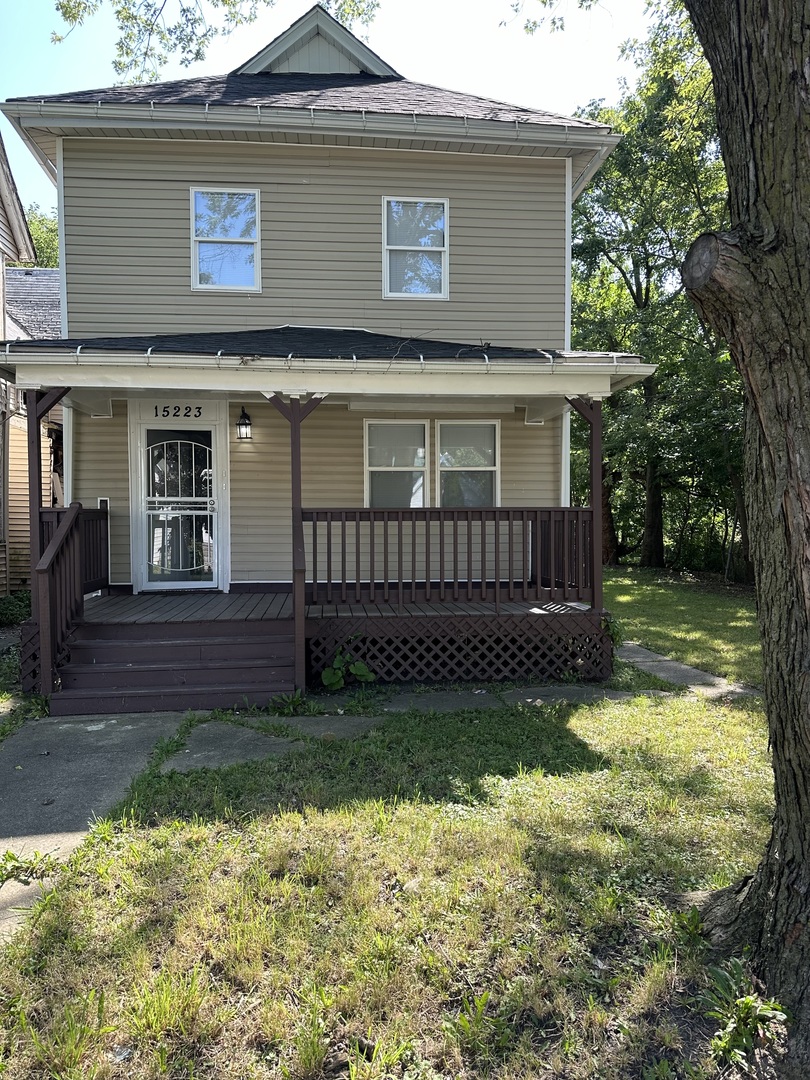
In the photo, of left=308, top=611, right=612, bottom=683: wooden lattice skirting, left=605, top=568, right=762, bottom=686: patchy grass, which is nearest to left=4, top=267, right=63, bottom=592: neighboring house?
left=308, top=611, right=612, bottom=683: wooden lattice skirting

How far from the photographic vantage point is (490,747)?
4730mm

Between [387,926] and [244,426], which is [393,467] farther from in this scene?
[387,926]

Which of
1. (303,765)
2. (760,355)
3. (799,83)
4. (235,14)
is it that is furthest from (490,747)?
(235,14)

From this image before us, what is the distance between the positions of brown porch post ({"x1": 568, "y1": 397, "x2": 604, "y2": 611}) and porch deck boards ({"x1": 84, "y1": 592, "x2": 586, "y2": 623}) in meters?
0.50

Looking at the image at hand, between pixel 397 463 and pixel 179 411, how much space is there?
108 inches

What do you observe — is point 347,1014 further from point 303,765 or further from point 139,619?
point 139,619

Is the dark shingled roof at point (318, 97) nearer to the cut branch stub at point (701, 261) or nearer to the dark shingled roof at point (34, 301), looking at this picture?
the dark shingled roof at point (34, 301)

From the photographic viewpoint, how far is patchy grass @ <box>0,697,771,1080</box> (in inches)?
82.3

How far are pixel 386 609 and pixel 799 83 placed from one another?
18.2 feet

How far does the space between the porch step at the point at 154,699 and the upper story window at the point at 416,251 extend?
201 inches

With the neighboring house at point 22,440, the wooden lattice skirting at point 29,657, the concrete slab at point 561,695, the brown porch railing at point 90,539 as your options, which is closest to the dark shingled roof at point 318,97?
the neighboring house at point 22,440

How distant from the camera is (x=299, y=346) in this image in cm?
670

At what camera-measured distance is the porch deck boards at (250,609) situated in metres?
6.47

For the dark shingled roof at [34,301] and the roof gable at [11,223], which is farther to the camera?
the dark shingled roof at [34,301]
